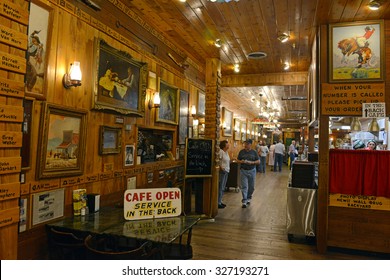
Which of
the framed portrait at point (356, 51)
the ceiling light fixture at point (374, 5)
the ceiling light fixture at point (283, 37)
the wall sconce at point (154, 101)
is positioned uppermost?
the ceiling light fixture at point (283, 37)

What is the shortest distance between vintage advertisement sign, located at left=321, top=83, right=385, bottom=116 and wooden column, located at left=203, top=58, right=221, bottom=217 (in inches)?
81.3

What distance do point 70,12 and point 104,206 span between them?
2.16m

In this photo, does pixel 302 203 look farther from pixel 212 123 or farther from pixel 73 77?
pixel 73 77

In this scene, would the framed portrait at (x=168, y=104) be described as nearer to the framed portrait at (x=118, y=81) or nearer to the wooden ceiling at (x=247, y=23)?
the framed portrait at (x=118, y=81)

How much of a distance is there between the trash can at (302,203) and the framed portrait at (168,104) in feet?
7.37

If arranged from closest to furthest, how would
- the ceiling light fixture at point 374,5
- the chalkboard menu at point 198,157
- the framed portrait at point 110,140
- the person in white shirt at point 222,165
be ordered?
the ceiling light fixture at point 374,5 → the framed portrait at point 110,140 → the chalkboard menu at point 198,157 → the person in white shirt at point 222,165

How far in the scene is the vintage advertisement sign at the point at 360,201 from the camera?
3461 mm

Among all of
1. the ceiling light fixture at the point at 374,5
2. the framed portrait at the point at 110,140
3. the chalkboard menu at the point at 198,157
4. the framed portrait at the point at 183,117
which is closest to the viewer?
the ceiling light fixture at the point at 374,5

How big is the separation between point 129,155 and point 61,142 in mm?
1234

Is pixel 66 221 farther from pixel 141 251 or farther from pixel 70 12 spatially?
pixel 70 12

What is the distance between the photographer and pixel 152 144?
4746mm

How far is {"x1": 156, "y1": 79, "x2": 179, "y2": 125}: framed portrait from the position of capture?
4590 mm

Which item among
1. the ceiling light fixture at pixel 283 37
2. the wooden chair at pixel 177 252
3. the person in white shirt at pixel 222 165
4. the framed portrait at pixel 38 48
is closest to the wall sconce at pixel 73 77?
the framed portrait at pixel 38 48

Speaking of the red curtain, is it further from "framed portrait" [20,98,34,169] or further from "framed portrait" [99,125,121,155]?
"framed portrait" [20,98,34,169]
